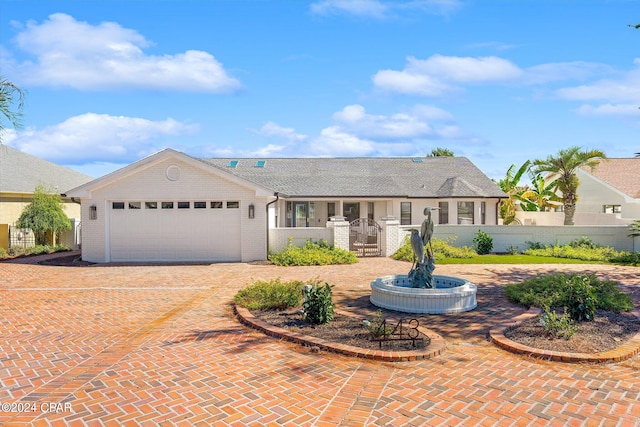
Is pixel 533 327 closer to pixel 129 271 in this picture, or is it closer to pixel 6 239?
pixel 129 271

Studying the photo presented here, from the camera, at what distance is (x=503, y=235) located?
72.6ft

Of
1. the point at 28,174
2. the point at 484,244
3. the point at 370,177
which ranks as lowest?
the point at 484,244

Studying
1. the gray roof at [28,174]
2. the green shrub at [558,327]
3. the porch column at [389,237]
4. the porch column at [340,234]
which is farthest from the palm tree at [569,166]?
the gray roof at [28,174]

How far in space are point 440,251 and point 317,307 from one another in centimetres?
1309

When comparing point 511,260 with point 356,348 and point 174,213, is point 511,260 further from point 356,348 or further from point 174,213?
point 174,213

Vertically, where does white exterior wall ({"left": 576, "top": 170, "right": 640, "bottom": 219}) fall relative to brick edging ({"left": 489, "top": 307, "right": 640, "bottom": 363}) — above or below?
above

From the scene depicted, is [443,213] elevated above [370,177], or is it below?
below

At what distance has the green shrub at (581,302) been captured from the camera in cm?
810

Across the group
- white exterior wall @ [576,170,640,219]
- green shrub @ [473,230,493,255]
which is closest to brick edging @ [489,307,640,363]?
green shrub @ [473,230,493,255]

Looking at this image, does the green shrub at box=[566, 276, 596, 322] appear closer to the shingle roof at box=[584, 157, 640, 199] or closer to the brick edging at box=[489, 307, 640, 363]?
the brick edging at box=[489, 307, 640, 363]

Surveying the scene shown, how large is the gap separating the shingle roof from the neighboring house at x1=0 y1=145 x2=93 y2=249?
37.2 metres

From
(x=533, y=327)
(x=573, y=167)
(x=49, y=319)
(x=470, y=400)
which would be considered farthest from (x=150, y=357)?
(x=573, y=167)

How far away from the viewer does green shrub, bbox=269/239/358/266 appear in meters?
17.5

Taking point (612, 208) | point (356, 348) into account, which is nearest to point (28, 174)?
point (356, 348)
